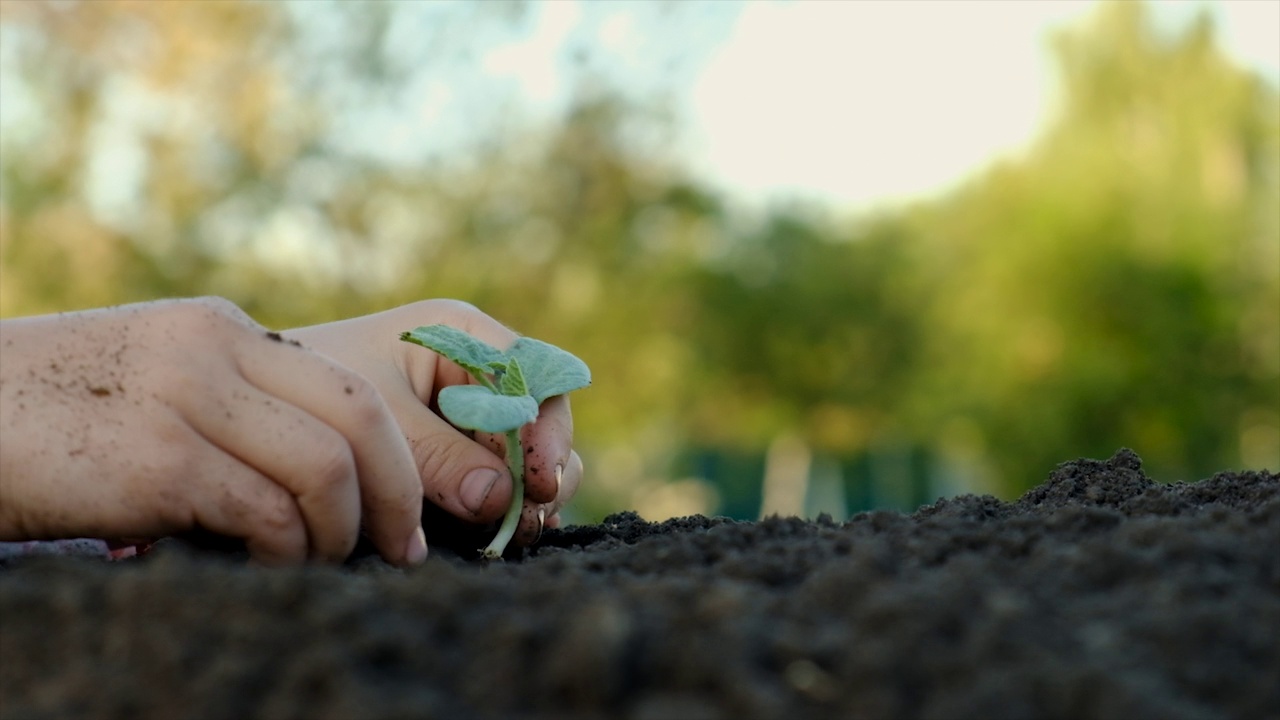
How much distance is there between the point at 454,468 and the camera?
5.58 feet

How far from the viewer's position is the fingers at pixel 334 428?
125 cm

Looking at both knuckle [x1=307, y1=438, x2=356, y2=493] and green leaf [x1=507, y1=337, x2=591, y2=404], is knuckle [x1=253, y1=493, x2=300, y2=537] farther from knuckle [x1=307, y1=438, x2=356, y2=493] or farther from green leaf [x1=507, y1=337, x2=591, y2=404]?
green leaf [x1=507, y1=337, x2=591, y2=404]

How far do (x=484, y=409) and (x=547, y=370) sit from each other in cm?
25

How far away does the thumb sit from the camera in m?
1.69

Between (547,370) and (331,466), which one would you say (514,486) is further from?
(331,466)

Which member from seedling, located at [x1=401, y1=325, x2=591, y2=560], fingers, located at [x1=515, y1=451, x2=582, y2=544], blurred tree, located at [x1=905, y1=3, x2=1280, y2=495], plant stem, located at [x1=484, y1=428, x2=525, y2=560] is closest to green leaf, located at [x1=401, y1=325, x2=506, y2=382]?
seedling, located at [x1=401, y1=325, x2=591, y2=560]

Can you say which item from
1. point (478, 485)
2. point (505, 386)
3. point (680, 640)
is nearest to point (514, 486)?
point (478, 485)

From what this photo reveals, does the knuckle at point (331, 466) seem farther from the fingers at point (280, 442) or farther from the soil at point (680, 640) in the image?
the soil at point (680, 640)

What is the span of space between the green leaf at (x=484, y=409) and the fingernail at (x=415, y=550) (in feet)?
0.52

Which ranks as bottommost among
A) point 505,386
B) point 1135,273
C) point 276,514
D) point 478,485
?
point 276,514

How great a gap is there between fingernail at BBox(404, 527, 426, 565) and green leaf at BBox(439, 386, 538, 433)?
16 centimetres

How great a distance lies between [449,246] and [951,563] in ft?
44.8

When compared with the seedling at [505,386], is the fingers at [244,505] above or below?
below

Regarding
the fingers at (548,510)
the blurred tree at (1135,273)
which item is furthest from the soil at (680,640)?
the blurred tree at (1135,273)
